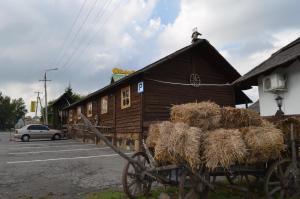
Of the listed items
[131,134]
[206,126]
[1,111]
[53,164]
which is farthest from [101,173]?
[1,111]

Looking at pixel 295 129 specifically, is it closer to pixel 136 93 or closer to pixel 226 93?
pixel 136 93

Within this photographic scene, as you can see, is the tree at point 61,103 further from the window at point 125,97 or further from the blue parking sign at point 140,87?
the blue parking sign at point 140,87

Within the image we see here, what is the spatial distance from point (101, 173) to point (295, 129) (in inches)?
232

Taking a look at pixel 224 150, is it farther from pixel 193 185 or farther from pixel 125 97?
pixel 125 97

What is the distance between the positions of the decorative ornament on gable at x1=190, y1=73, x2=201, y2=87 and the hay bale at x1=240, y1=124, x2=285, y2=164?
12.2m

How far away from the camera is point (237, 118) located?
6.47 meters

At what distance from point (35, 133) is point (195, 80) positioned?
691 inches

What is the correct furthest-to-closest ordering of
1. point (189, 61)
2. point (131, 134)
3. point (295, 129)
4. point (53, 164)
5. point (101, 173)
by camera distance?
point (189, 61), point (131, 134), point (53, 164), point (101, 173), point (295, 129)

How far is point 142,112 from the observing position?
15586 mm

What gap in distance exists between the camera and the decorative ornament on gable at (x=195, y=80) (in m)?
18.2

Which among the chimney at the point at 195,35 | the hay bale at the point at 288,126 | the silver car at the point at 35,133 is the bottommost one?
the silver car at the point at 35,133

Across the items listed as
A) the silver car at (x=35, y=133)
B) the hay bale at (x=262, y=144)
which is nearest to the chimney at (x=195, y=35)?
the hay bale at (x=262, y=144)

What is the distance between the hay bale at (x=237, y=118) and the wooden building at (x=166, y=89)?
866 centimetres

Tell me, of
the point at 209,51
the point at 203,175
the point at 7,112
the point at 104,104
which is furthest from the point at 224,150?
the point at 7,112
